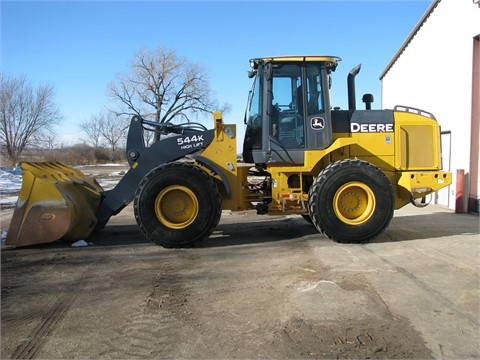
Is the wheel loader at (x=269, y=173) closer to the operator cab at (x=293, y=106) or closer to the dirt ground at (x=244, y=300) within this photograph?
the operator cab at (x=293, y=106)

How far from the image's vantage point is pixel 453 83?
38.8 ft

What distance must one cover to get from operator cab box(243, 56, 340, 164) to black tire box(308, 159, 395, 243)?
0.64 m

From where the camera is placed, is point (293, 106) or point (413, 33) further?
point (413, 33)

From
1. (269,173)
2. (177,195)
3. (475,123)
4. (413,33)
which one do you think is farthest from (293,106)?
(413,33)

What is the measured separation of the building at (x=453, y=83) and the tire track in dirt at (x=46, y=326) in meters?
9.69

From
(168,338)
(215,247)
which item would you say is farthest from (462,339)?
(215,247)

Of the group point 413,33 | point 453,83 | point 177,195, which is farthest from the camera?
point 413,33

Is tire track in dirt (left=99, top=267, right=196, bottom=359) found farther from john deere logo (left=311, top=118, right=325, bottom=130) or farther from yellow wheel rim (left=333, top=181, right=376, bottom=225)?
john deere logo (left=311, top=118, right=325, bottom=130)

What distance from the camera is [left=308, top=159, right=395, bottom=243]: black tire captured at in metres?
7.11

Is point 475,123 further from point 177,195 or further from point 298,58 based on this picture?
point 177,195

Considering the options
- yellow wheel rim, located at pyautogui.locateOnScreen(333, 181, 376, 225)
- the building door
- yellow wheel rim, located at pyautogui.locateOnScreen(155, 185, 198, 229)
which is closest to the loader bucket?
yellow wheel rim, located at pyautogui.locateOnScreen(155, 185, 198, 229)

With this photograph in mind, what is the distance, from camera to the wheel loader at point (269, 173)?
697 cm

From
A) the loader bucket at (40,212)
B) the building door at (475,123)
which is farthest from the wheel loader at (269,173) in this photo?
the building door at (475,123)

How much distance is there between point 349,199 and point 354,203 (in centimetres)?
12
